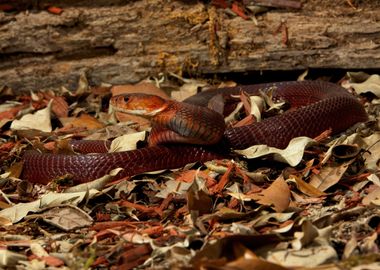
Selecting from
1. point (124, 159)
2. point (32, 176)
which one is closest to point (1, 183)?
point (32, 176)

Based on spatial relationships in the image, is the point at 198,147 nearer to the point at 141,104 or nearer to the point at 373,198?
the point at 141,104

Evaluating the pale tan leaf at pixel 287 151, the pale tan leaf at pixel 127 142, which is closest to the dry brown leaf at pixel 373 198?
the pale tan leaf at pixel 287 151

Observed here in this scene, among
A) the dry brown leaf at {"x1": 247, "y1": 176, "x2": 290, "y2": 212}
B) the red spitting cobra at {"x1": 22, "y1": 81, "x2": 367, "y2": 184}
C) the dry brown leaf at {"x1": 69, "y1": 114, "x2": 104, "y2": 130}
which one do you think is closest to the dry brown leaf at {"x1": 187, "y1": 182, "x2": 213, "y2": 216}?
the dry brown leaf at {"x1": 247, "y1": 176, "x2": 290, "y2": 212}

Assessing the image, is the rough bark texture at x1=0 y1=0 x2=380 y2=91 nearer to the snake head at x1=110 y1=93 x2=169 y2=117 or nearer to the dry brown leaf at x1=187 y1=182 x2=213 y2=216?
the snake head at x1=110 y1=93 x2=169 y2=117

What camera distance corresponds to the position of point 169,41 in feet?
24.2

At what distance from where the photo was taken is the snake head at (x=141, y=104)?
18.1ft

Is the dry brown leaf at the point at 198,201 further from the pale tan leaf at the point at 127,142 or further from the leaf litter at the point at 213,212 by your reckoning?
the pale tan leaf at the point at 127,142

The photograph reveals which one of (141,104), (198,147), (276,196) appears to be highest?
(141,104)

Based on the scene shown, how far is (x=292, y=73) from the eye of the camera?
7.38 m

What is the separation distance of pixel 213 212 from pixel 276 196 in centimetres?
45

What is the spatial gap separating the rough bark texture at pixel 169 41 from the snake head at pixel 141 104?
1.72 m

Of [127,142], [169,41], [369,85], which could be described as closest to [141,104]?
[127,142]

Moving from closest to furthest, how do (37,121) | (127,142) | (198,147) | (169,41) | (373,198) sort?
(373,198)
(198,147)
(127,142)
(37,121)
(169,41)

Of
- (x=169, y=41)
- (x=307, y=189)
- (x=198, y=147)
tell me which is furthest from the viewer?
(x=169, y=41)
